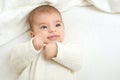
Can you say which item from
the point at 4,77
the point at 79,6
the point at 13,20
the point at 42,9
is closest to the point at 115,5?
the point at 79,6

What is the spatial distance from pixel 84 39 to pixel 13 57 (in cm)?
35

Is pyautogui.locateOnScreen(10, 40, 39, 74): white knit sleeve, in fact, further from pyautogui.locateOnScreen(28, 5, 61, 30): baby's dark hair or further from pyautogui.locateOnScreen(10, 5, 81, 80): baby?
pyautogui.locateOnScreen(28, 5, 61, 30): baby's dark hair

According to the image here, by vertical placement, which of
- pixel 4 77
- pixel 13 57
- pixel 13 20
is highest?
pixel 13 20

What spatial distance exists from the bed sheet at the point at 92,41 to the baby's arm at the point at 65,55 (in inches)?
2.3

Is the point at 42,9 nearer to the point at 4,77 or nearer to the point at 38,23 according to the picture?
the point at 38,23

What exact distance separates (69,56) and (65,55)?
0.02 meters

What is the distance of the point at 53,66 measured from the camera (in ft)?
4.12

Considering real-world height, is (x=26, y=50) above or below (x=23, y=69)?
above

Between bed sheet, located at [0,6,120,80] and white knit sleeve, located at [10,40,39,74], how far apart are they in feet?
0.22

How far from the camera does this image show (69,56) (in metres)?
1.24

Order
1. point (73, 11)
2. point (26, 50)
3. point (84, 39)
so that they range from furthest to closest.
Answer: point (73, 11) < point (84, 39) < point (26, 50)

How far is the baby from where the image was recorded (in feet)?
4.05

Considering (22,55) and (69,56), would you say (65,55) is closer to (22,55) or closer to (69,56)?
(69,56)

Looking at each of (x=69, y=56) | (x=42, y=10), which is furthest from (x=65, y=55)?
(x=42, y=10)
